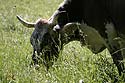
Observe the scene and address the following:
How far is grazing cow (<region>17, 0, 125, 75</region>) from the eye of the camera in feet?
21.8

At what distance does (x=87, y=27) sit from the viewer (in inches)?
290

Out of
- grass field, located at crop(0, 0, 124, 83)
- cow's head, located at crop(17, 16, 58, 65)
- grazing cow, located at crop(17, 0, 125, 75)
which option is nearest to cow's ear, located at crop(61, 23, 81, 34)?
grazing cow, located at crop(17, 0, 125, 75)

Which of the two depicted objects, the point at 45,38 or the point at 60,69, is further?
the point at 45,38

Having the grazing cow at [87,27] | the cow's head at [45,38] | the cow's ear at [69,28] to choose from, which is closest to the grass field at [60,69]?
the grazing cow at [87,27]

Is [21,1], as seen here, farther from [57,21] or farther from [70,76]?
[70,76]

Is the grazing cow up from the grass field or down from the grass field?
up

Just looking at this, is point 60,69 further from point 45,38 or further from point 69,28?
point 45,38

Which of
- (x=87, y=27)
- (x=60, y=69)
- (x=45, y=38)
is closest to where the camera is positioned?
(x=60, y=69)

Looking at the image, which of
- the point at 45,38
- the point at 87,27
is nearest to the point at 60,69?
the point at 87,27

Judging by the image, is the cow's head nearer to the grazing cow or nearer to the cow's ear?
the grazing cow

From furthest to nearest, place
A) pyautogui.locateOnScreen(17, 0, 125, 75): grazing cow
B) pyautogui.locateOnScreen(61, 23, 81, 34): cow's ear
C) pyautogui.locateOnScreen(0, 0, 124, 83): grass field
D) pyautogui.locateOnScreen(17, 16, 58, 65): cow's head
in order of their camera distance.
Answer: pyautogui.locateOnScreen(17, 16, 58, 65): cow's head, pyautogui.locateOnScreen(61, 23, 81, 34): cow's ear, pyautogui.locateOnScreen(17, 0, 125, 75): grazing cow, pyautogui.locateOnScreen(0, 0, 124, 83): grass field

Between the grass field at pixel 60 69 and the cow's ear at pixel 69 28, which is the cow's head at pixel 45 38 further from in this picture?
the grass field at pixel 60 69

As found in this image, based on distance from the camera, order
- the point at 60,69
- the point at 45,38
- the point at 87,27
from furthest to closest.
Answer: the point at 45,38 < the point at 87,27 < the point at 60,69

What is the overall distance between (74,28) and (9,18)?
6.03m
